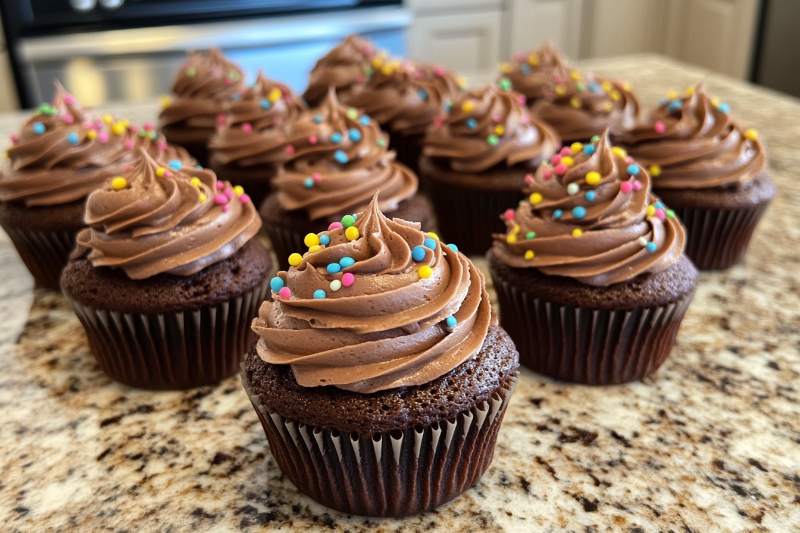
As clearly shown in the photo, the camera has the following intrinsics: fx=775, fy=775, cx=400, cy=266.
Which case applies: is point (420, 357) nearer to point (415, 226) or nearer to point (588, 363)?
point (415, 226)

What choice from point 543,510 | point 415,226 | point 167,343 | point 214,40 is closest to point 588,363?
point 543,510

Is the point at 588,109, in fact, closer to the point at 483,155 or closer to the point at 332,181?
the point at 483,155

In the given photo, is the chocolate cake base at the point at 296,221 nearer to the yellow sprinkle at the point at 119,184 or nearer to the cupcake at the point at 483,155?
the cupcake at the point at 483,155

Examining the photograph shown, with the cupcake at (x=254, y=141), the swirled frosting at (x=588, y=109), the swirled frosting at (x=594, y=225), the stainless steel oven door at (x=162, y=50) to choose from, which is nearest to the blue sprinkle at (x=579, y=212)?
the swirled frosting at (x=594, y=225)

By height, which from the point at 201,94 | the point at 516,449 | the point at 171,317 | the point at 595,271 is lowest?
the point at 516,449

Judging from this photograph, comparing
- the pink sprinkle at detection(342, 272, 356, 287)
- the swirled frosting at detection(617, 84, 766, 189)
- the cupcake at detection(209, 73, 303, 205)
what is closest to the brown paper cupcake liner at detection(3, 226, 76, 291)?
the cupcake at detection(209, 73, 303, 205)

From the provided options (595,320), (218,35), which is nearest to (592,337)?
(595,320)

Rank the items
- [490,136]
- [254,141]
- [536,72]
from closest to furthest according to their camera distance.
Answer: [490,136]
[254,141]
[536,72]
